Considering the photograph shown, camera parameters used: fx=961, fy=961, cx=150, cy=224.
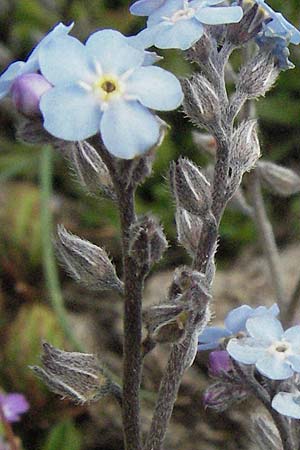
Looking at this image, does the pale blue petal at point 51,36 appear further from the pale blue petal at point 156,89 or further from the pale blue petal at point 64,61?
the pale blue petal at point 156,89

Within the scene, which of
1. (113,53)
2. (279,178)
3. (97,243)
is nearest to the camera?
(113,53)

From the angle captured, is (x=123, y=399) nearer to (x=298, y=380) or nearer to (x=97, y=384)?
(x=97, y=384)

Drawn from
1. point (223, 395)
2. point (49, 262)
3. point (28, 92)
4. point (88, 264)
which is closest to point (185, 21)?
point (28, 92)

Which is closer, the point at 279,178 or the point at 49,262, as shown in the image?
the point at 279,178

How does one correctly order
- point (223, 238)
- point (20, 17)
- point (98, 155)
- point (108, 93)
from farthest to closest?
1. point (20, 17)
2. point (223, 238)
3. point (98, 155)
4. point (108, 93)

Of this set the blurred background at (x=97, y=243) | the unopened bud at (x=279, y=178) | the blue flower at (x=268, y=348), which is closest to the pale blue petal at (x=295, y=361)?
the blue flower at (x=268, y=348)

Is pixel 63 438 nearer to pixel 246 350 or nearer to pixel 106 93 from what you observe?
pixel 246 350

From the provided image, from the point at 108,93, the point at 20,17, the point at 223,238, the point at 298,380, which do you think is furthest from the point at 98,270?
the point at 20,17
